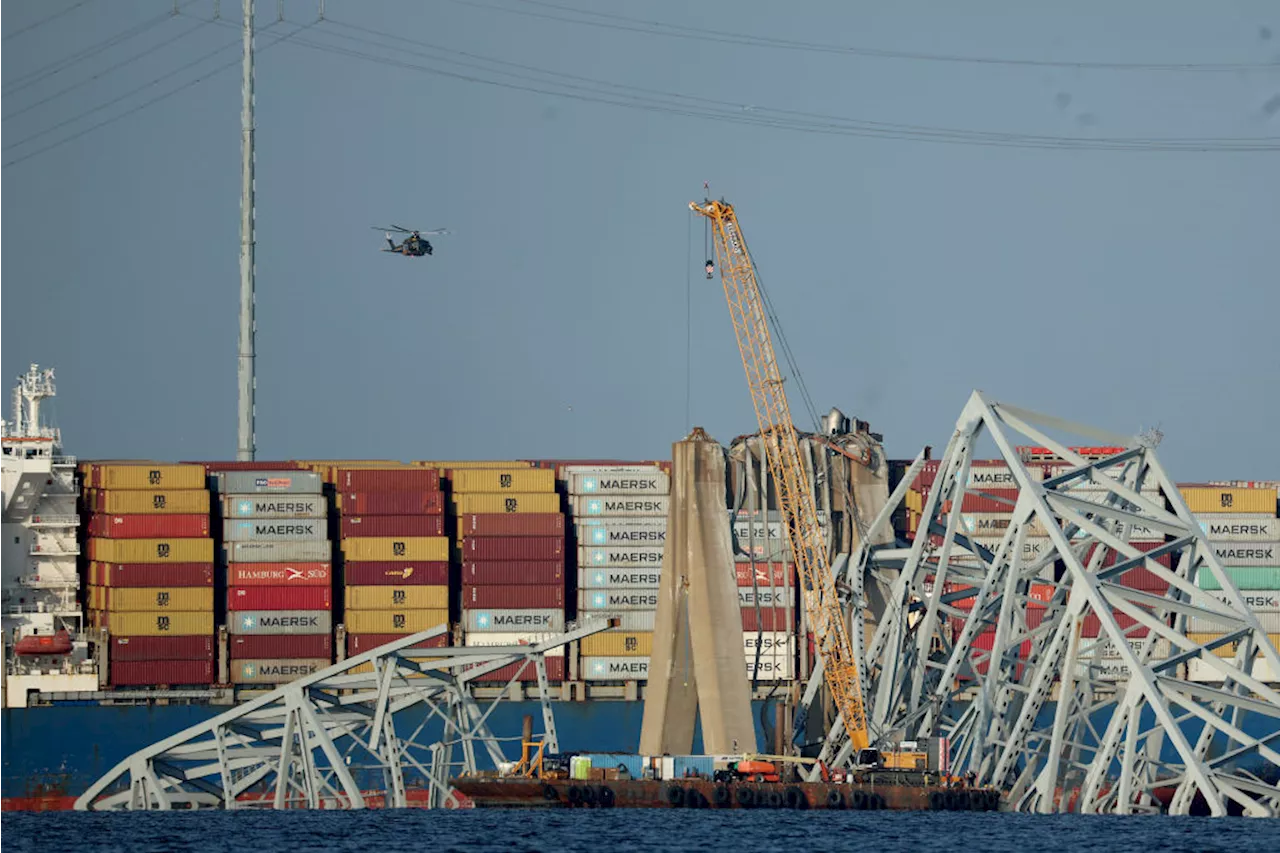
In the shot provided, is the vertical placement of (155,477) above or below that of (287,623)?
above

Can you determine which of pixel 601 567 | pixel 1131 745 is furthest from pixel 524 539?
pixel 1131 745

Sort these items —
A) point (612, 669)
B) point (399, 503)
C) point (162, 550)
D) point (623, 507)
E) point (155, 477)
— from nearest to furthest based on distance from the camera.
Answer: point (162, 550) < point (399, 503) < point (155, 477) < point (612, 669) < point (623, 507)

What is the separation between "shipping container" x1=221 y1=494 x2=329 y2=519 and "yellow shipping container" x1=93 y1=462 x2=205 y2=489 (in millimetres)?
2157

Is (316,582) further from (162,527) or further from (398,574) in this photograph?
(162,527)

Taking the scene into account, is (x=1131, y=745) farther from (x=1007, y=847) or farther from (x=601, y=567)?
(x=601, y=567)

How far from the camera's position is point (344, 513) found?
10400cm

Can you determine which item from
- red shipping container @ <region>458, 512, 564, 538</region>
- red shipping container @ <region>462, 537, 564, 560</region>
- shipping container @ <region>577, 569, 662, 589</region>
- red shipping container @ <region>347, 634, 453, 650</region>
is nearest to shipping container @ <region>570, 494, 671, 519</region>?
red shipping container @ <region>458, 512, 564, 538</region>

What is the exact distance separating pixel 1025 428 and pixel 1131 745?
45.1ft

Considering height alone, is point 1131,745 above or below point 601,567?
below

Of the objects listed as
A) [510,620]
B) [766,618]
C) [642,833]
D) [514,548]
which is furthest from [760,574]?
[642,833]

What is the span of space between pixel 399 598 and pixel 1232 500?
40722 mm

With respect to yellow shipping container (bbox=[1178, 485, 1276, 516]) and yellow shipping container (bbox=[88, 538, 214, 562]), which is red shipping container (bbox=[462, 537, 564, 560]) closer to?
yellow shipping container (bbox=[88, 538, 214, 562])

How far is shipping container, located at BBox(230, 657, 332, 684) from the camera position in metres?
101

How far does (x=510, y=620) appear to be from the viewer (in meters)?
103
